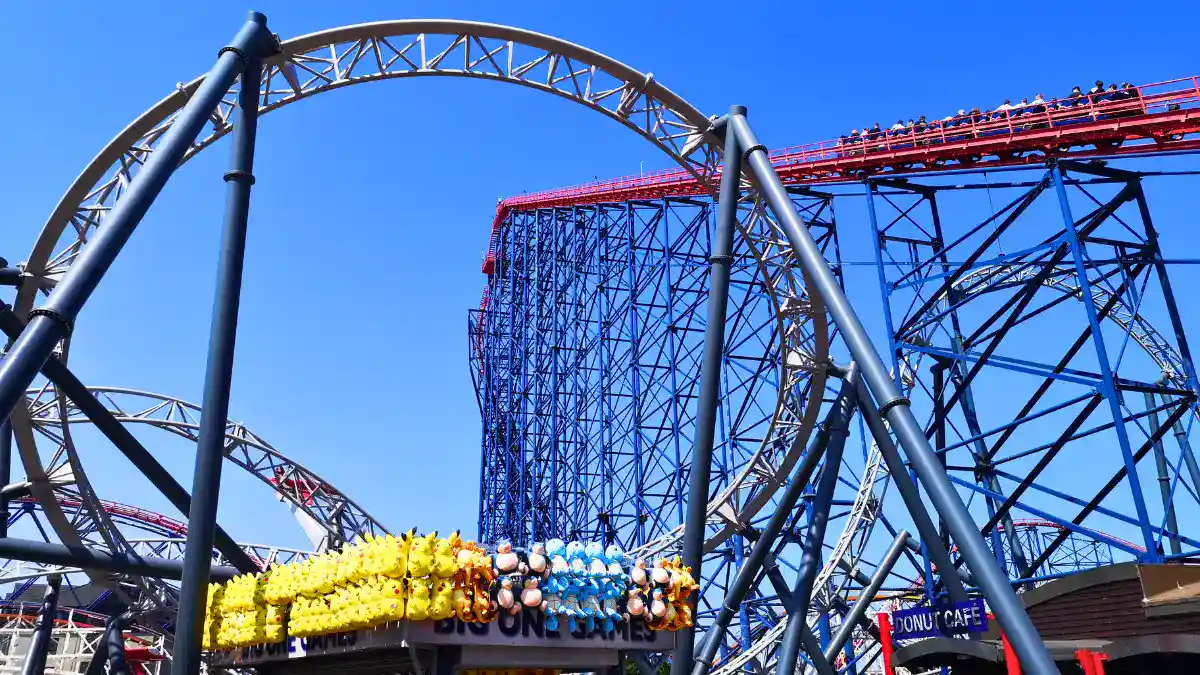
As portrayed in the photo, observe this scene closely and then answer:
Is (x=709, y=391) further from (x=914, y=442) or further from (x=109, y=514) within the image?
(x=109, y=514)

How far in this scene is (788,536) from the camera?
56.7 ft

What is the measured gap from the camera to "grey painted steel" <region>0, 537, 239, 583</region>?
1122 centimetres

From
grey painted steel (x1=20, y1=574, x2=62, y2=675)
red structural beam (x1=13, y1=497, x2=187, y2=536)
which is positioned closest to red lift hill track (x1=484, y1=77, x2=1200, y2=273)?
grey painted steel (x1=20, y1=574, x2=62, y2=675)

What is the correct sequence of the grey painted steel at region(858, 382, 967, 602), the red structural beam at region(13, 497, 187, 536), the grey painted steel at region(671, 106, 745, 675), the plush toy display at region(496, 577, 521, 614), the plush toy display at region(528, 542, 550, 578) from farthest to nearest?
1. the red structural beam at region(13, 497, 187, 536)
2. the grey painted steel at region(671, 106, 745, 675)
3. the grey painted steel at region(858, 382, 967, 602)
4. the plush toy display at region(528, 542, 550, 578)
5. the plush toy display at region(496, 577, 521, 614)

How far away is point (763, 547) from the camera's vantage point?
11.8m

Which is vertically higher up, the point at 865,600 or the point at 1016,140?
the point at 1016,140

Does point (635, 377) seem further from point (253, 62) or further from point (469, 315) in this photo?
point (469, 315)

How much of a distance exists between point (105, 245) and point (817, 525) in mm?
7951

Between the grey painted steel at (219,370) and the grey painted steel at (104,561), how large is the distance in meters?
4.02

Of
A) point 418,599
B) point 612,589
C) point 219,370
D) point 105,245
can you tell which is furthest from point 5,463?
point 612,589

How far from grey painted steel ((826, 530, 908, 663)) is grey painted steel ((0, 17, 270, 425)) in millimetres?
10244

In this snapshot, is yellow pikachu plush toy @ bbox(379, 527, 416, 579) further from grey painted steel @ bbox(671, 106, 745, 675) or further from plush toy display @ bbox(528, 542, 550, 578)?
grey painted steel @ bbox(671, 106, 745, 675)

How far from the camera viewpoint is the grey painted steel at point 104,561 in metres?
11.2

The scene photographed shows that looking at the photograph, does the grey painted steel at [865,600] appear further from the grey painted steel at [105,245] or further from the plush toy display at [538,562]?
the grey painted steel at [105,245]
